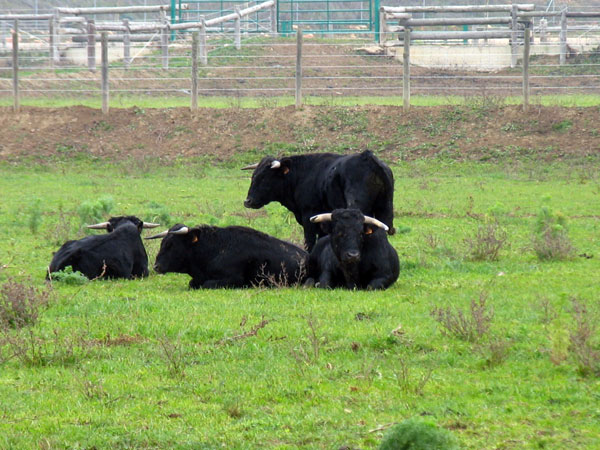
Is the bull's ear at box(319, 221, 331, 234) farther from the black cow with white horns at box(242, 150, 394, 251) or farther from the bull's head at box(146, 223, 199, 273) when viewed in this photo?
the black cow with white horns at box(242, 150, 394, 251)

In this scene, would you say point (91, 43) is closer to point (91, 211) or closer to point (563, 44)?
point (563, 44)

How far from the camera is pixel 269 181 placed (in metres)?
15.3

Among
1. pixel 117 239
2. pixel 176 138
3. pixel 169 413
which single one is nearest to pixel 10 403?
pixel 169 413

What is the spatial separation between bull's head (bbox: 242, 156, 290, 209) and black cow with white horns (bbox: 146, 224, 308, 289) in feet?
9.53

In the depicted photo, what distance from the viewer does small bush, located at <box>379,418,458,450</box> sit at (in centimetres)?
543

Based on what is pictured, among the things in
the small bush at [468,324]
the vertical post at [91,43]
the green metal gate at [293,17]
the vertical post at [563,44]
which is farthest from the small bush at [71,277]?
the green metal gate at [293,17]

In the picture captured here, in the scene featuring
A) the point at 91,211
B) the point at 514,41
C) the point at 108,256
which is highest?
the point at 514,41

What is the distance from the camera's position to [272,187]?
15320mm

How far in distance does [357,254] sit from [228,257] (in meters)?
1.76

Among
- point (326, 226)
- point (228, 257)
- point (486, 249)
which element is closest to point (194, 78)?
point (486, 249)

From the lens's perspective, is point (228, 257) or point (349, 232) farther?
point (228, 257)

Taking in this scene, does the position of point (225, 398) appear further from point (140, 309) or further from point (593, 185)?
point (593, 185)

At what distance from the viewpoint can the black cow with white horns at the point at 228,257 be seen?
11.9 m

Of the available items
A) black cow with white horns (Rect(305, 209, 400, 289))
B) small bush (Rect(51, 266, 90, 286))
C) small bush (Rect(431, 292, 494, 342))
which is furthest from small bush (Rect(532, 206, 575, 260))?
small bush (Rect(51, 266, 90, 286))
